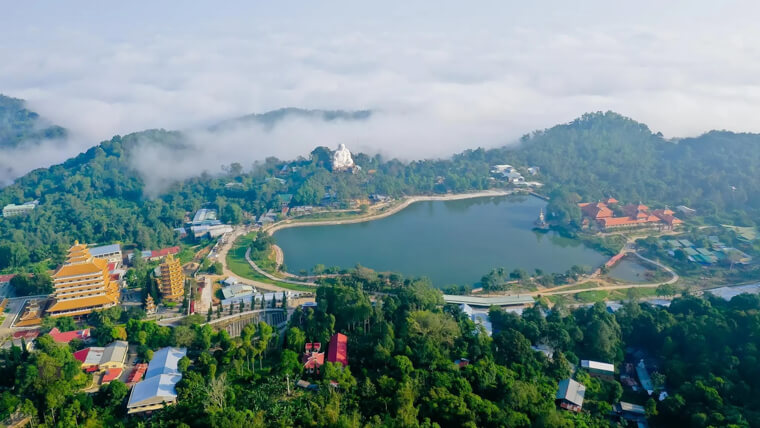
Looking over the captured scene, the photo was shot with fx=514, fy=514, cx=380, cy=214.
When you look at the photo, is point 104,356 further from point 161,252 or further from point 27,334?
point 161,252

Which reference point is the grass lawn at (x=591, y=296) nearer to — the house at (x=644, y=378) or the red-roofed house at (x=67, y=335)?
the house at (x=644, y=378)

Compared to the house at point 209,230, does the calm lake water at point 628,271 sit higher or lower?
lower

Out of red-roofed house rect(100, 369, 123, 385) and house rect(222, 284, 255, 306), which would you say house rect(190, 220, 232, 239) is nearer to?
house rect(222, 284, 255, 306)

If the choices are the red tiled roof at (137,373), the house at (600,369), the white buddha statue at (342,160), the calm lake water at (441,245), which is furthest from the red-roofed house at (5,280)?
the white buddha statue at (342,160)

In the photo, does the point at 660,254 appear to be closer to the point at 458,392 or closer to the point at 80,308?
the point at 458,392

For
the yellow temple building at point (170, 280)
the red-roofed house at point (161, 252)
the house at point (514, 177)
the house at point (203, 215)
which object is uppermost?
the house at point (514, 177)

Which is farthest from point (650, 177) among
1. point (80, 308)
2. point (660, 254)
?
point (80, 308)
